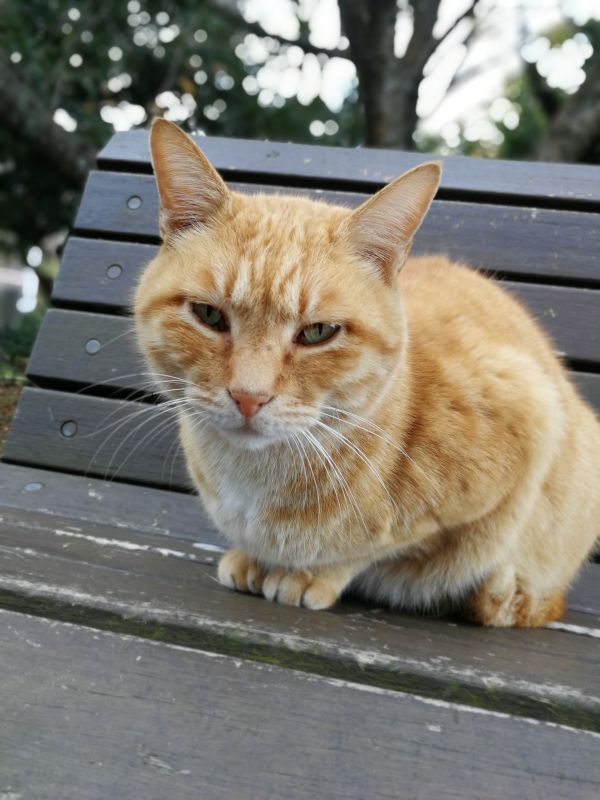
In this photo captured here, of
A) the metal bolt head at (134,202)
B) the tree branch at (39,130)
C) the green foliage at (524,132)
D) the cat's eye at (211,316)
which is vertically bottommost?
the cat's eye at (211,316)

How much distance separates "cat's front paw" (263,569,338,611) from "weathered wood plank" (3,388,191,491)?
2.73 feet

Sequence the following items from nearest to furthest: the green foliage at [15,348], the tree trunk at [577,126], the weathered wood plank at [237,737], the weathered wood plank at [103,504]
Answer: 1. the weathered wood plank at [237,737]
2. the weathered wood plank at [103,504]
3. the green foliage at [15,348]
4. the tree trunk at [577,126]

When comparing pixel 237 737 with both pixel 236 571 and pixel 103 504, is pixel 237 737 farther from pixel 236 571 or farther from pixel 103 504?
pixel 103 504

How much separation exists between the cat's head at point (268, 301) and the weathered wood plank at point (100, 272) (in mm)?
906

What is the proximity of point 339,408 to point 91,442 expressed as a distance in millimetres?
1163

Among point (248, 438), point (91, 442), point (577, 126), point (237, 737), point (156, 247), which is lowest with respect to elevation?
point (237, 737)

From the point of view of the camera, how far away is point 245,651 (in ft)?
4.20

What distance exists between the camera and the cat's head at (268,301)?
1.48 metres

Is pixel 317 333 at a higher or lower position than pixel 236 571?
higher

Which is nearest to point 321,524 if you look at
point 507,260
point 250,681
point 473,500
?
point 473,500

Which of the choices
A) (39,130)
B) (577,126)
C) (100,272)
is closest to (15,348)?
(100,272)

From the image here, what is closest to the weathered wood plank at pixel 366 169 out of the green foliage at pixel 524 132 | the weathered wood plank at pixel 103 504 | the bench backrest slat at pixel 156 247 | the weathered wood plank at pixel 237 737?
the bench backrest slat at pixel 156 247

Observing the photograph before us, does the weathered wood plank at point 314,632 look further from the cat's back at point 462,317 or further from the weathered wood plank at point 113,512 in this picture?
the cat's back at point 462,317

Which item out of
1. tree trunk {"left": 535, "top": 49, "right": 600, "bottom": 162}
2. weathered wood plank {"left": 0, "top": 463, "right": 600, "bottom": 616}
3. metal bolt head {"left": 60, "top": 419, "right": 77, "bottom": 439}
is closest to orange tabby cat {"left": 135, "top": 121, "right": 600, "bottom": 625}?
weathered wood plank {"left": 0, "top": 463, "right": 600, "bottom": 616}
